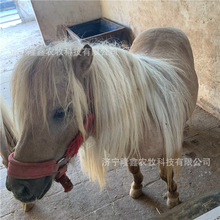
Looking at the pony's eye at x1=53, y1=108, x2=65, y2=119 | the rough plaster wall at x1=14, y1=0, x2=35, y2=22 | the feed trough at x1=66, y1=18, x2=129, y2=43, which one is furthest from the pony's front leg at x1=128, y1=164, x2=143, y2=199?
the rough plaster wall at x1=14, y1=0, x2=35, y2=22

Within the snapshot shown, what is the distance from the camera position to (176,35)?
5.13 feet

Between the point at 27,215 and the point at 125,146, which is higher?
the point at 125,146

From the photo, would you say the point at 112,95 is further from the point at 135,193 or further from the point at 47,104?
the point at 135,193

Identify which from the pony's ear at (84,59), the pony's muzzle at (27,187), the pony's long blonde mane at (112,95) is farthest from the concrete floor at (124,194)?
the pony's ear at (84,59)

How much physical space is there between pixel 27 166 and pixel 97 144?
1.04ft

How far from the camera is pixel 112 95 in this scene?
79 centimetres

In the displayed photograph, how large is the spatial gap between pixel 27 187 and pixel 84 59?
1.77ft

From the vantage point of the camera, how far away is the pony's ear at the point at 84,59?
2.30ft

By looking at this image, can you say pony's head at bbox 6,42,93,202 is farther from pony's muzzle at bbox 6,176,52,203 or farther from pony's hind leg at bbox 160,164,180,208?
pony's hind leg at bbox 160,164,180,208

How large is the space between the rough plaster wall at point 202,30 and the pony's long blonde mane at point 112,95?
0.90 metres

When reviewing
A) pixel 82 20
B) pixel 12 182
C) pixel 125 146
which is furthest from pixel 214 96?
pixel 82 20

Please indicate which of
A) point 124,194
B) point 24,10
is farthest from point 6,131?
point 24,10

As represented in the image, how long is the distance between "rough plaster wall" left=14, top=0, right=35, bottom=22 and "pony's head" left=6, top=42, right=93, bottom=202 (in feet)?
30.2

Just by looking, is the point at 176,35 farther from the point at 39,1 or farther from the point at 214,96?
the point at 39,1
